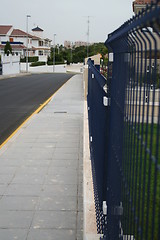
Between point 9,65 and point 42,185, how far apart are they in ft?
161

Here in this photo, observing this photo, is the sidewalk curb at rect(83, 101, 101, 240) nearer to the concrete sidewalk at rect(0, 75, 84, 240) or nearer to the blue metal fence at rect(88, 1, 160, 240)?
the blue metal fence at rect(88, 1, 160, 240)

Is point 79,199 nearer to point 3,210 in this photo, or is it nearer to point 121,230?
point 3,210

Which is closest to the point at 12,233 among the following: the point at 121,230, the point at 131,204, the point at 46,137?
the point at 121,230

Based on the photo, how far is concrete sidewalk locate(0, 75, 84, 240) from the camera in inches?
188

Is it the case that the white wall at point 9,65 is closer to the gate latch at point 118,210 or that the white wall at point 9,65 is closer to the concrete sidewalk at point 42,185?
the concrete sidewalk at point 42,185

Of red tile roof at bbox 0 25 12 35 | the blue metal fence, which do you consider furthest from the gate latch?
red tile roof at bbox 0 25 12 35

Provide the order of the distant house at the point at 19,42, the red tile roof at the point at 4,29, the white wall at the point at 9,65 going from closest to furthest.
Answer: the white wall at the point at 9,65 → the distant house at the point at 19,42 → the red tile roof at the point at 4,29

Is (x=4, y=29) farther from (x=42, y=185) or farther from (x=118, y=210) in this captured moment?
(x=118, y=210)

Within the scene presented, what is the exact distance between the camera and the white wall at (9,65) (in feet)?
Result: 167

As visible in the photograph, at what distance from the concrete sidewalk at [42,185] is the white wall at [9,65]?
41696mm

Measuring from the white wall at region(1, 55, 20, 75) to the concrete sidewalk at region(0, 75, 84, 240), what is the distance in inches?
1642

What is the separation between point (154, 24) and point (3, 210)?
14.5 ft

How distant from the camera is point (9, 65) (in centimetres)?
5359

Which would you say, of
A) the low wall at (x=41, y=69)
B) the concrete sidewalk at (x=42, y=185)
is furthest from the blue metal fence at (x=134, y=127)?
the low wall at (x=41, y=69)
